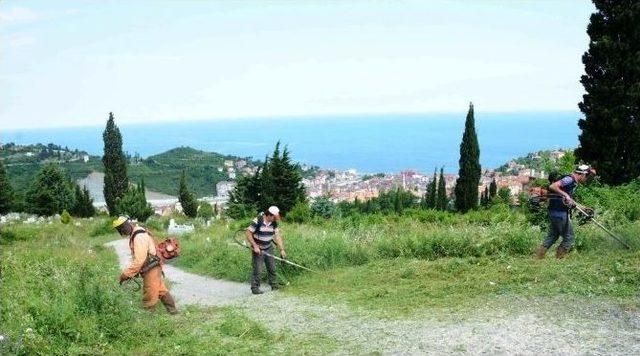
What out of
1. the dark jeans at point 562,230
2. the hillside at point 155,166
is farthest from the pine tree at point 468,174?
the hillside at point 155,166

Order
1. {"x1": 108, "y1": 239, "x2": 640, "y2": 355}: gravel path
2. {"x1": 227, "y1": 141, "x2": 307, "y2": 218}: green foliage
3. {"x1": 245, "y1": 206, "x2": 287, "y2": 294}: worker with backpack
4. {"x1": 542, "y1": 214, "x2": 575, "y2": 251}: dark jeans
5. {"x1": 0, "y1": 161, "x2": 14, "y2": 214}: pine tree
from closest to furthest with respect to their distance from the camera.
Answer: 1. {"x1": 108, "y1": 239, "x2": 640, "y2": 355}: gravel path
2. {"x1": 542, "y1": 214, "x2": 575, "y2": 251}: dark jeans
3. {"x1": 245, "y1": 206, "x2": 287, "y2": 294}: worker with backpack
4. {"x1": 227, "y1": 141, "x2": 307, "y2": 218}: green foliage
5. {"x1": 0, "y1": 161, "x2": 14, "y2": 214}: pine tree

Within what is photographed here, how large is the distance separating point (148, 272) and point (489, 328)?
5059 mm

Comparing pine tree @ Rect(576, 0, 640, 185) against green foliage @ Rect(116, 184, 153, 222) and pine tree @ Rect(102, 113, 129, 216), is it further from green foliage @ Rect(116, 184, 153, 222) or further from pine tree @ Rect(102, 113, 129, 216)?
pine tree @ Rect(102, 113, 129, 216)

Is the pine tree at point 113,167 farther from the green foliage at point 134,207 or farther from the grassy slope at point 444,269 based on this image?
the grassy slope at point 444,269

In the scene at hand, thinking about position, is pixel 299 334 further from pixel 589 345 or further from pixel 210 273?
pixel 210 273

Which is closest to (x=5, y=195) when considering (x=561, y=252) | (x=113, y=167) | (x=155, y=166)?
(x=113, y=167)

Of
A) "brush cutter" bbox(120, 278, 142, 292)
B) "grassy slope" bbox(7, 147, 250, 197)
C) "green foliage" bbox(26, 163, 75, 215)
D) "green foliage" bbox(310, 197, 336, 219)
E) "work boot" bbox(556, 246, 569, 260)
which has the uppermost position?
"work boot" bbox(556, 246, 569, 260)

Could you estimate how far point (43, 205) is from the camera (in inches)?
2099

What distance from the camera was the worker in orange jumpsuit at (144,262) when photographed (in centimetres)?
883

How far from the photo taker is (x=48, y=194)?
53.0m

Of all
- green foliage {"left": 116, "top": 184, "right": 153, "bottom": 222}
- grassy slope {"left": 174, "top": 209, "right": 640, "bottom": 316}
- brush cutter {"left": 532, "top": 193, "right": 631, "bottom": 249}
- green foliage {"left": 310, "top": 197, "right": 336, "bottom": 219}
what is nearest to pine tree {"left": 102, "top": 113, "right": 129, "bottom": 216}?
green foliage {"left": 116, "top": 184, "right": 153, "bottom": 222}

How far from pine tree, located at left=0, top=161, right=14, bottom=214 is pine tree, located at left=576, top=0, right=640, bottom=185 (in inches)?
1715

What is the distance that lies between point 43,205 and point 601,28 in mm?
47448

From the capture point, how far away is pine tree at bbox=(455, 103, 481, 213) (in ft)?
137
